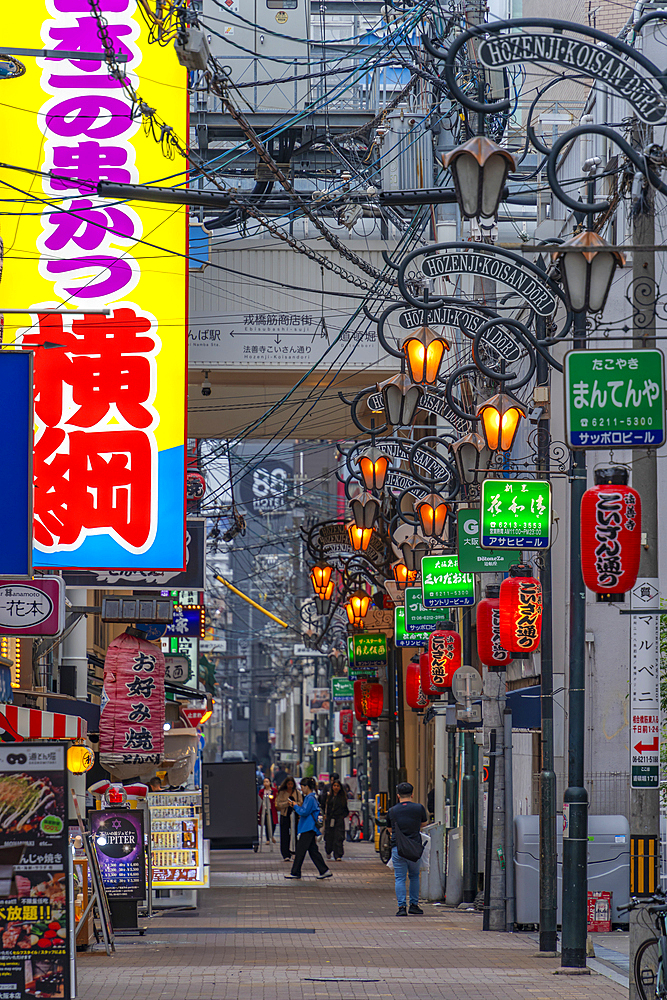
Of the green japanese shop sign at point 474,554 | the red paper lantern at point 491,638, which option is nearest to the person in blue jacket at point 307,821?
the red paper lantern at point 491,638

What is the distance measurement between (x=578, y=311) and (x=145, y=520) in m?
9.88

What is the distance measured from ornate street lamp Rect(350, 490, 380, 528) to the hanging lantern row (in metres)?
12.0

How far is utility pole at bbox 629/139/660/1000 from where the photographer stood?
10.6 meters

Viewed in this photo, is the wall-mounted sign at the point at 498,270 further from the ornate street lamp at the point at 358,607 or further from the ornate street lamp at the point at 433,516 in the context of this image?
the ornate street lamp at the point at 358,607

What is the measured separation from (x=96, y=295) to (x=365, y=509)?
21.0ft

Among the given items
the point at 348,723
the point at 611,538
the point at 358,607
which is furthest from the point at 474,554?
the point at 348,723

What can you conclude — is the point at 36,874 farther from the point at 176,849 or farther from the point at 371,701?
the point at 371,701

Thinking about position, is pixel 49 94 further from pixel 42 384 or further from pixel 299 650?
pixel 299 650

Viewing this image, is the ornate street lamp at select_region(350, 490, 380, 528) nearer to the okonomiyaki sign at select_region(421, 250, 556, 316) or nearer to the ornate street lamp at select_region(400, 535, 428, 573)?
the ornate street lamp at select_region(400, 535, 428, 573)

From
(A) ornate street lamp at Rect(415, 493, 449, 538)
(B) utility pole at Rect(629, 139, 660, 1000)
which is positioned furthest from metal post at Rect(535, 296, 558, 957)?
(A) ornate street lamp at Rect(415, 493, 449, 538)

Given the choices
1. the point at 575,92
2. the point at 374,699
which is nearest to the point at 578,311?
the point at 575,92

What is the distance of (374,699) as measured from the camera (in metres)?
40.1

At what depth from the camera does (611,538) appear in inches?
463

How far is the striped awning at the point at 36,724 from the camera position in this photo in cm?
1405
